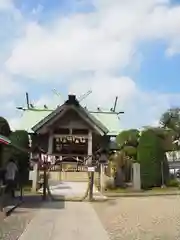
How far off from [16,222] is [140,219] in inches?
155

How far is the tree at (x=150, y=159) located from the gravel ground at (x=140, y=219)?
724 centimetres

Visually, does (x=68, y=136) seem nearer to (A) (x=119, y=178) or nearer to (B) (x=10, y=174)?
(A) (x=119, y=178)

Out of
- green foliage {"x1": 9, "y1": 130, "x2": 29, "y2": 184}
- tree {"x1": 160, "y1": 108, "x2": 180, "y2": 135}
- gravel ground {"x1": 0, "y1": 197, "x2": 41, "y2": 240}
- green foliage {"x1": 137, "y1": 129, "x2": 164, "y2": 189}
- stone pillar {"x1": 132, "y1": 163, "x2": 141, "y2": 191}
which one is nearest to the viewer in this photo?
gravel ground {"x1": 0, "y1": 197, "x2": 41, "y2": 240}

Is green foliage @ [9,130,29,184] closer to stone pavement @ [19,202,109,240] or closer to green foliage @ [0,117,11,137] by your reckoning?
green foliage @ [0,117,11,137]

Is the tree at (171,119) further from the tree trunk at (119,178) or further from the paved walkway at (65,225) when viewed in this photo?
the paved walkway at (65,225)

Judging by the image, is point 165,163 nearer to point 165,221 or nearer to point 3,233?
point 165,221

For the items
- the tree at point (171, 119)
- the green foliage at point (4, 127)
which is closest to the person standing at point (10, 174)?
the green foliage at point (4, 127)

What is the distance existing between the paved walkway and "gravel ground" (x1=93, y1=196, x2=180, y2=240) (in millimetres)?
342

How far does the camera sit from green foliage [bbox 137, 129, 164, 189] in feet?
87.8

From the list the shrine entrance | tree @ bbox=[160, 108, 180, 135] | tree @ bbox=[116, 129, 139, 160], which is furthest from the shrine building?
tree @ bbox=[160, 108, 180, 135]

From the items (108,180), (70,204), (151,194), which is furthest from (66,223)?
(108,180)

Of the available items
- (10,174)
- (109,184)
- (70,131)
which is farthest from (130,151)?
(10,174)

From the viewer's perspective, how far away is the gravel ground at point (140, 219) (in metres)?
10.6

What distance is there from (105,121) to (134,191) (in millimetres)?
12749
